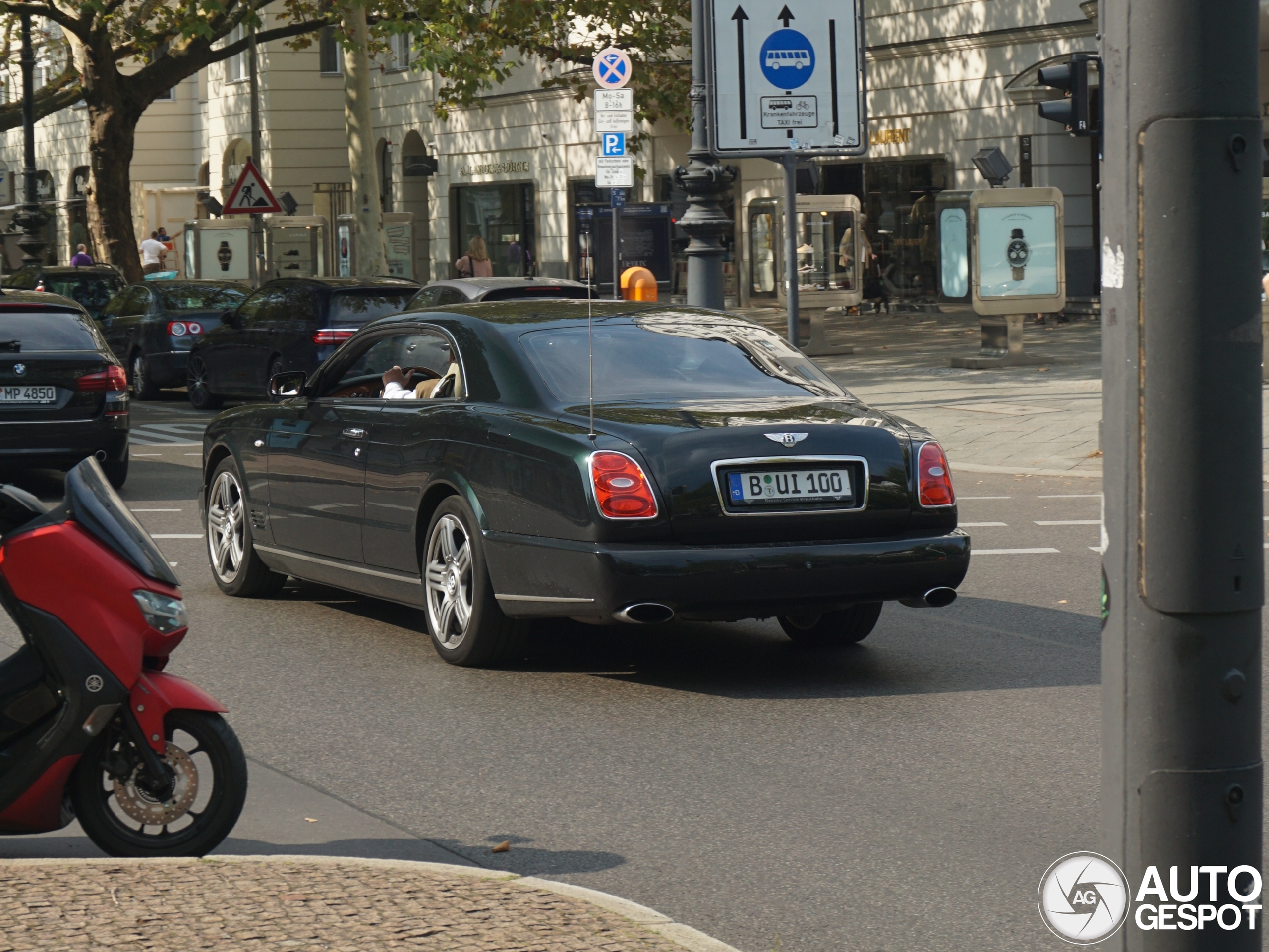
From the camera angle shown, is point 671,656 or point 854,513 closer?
point 854,513

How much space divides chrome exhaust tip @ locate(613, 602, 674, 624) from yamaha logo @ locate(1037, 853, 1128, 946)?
3093mm

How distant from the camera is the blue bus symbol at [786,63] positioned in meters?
19.0

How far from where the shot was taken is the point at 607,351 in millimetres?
8406

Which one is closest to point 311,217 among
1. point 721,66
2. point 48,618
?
point 721,66

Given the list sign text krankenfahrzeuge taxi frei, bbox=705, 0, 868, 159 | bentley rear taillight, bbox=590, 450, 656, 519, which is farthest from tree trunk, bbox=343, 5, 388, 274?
bentley rear taillight, bbox=590, 450, 656, 519

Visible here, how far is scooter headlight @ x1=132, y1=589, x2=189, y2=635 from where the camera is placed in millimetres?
5227

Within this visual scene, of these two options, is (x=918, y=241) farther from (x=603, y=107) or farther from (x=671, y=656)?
(x=671, y=656)

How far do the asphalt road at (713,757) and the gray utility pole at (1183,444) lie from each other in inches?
48.8

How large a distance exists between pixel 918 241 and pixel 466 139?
48.0ft

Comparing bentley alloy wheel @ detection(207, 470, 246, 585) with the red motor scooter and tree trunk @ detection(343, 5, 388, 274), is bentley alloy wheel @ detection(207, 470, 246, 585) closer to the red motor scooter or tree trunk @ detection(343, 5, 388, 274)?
the red motor scooter

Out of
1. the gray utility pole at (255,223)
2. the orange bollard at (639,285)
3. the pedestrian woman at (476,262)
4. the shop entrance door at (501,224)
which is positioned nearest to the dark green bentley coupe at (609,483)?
the orange bollard at (639,285)

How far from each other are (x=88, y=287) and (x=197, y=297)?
189 inches

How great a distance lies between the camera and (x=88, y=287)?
29.5 m

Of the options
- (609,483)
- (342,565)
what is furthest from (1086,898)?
(342,565)
